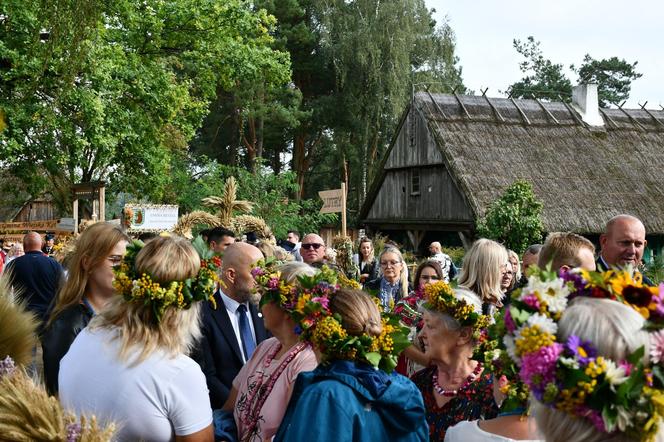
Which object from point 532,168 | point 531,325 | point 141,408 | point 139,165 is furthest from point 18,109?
point 532,168

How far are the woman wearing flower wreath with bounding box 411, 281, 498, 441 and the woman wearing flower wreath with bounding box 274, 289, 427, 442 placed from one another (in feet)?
2.15

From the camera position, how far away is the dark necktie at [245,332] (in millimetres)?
4676

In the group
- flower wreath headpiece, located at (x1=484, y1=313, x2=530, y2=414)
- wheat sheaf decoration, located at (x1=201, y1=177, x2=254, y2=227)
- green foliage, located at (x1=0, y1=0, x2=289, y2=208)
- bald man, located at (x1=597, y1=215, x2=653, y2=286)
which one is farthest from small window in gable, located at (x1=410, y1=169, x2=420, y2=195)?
flower wreath headpiece, located at (x1=484, y1=313, x2=530, y2=414)

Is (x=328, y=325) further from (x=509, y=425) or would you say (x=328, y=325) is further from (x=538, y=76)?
(x=538, y=76)

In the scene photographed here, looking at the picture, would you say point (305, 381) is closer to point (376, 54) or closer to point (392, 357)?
point (392, 357)

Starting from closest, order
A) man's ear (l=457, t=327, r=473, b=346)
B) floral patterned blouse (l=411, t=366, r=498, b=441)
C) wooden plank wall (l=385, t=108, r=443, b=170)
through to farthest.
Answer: floral patterned blouse (l=411, t=366, r=498, b=441), man's ear (l=457, t=327, r=473, b=346), wooden plank wall (l=385, t=108, r=443, b=170)

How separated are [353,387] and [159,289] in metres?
0.83

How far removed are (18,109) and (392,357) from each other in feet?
51.1

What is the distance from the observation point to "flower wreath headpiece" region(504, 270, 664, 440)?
1.72 metres

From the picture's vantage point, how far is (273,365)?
3496 mm

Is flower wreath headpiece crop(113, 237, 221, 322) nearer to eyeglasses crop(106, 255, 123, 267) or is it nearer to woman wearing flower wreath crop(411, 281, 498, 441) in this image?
eyeglasses crop(106, 255, 123, 267)

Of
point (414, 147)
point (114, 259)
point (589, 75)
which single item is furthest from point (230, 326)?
point (589, 75)

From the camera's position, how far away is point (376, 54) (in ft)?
118

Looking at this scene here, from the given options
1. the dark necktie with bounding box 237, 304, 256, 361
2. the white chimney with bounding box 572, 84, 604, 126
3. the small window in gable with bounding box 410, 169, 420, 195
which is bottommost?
the dark necktie with bounding box 237, 304, 256, 361
